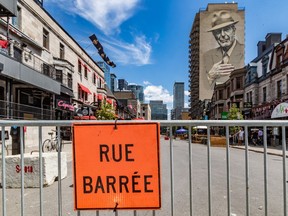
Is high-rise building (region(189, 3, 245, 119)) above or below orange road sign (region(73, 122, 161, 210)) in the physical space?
above

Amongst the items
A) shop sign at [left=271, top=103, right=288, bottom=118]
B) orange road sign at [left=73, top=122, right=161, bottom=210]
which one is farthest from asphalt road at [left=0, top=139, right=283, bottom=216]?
shop sign at [left=271, top=103, right=288, bottom=118]

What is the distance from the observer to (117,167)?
283cm

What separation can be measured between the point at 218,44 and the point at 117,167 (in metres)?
98.5

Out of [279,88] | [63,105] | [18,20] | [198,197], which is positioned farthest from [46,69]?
[279,88]

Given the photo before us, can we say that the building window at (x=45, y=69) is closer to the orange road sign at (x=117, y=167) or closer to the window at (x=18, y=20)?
the window at (x=18, y=20)

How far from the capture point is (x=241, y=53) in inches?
3634

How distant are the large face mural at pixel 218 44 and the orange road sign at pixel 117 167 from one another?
94.0m

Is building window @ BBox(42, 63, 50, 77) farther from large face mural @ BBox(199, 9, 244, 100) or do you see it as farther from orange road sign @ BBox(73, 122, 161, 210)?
large face mural @ BBox(199, 9, 244, 100)

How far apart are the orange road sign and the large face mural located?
94.0m

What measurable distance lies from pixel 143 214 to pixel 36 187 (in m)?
3.54

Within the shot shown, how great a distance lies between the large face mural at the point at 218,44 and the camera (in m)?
92.7

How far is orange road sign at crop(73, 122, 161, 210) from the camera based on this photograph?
2.83m

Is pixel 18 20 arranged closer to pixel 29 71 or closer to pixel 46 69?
pixel 46 69

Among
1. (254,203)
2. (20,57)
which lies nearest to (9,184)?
(254,203)
